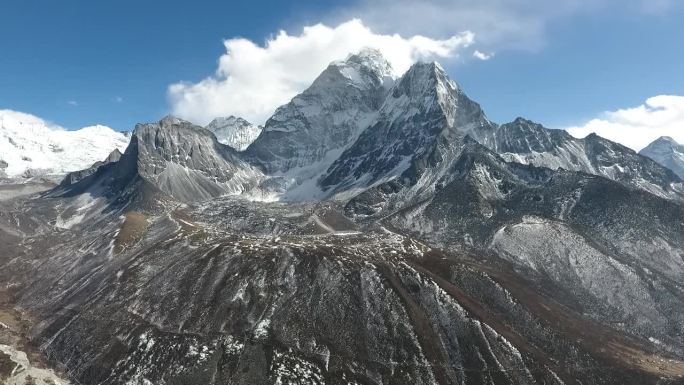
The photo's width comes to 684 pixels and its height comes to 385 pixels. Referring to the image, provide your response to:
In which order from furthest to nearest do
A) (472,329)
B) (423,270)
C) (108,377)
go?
1. (423,270)
2. (472,329)
3. (108,377)

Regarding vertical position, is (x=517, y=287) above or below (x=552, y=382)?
above

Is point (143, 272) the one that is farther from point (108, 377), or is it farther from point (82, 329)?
point (108, 377)

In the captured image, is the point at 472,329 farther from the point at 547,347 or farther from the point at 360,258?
the point at 360,258

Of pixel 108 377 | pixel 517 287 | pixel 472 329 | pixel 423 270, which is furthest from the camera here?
pixel 517 287

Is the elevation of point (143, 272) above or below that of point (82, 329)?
above

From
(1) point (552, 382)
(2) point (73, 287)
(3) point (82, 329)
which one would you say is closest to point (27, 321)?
(2) point (73, 287)

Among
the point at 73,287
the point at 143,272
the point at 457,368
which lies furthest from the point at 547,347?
the point at 73,287

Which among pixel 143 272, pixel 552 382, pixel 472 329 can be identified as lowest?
pixel 552 382

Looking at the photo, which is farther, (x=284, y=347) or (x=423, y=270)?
(x=423, y=270)

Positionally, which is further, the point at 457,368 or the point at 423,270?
the point at 423,270
